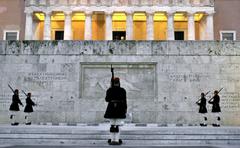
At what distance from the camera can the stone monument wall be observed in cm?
1872

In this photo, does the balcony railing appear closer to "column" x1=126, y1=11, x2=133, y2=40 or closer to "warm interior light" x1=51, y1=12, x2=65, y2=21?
"column" x1=126, y1=11, x2=133, y2=40

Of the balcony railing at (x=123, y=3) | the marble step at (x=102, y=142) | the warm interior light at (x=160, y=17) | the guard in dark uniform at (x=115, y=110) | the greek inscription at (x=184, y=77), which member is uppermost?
the balcony railing at (x=123, y=3)

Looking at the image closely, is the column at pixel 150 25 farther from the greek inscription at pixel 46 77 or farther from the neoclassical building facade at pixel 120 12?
the greek inscription at pixel 46 77

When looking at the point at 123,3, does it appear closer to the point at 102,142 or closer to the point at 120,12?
the point at 120,12

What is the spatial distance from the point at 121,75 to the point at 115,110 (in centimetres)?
821

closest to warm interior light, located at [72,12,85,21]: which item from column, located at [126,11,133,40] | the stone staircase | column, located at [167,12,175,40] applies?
column, located at [126,11,133,40]

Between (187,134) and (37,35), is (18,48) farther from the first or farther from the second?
(37,35)

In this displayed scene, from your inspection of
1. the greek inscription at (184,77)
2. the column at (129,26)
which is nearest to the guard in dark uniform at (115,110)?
the greek inscription at (184,77)

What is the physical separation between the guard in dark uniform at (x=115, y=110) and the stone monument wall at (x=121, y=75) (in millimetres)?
7581

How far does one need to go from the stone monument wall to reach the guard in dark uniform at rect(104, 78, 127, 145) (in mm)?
7581

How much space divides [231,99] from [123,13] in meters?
34.2

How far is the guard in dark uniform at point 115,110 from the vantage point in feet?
35.3

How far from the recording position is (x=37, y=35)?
5303cm

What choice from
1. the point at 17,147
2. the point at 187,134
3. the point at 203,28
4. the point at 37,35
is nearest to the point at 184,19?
the point at 203,28
